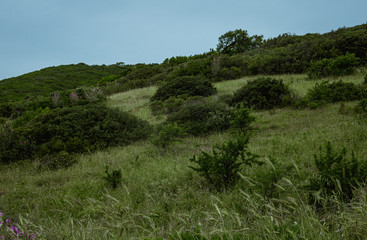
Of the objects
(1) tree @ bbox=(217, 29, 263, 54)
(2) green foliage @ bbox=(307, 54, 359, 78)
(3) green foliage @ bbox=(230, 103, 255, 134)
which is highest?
(1) tree @ bbox=(217, 29, 263, 54)

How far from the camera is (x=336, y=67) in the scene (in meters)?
12.9

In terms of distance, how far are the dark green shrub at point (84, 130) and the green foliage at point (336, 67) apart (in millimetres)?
10679

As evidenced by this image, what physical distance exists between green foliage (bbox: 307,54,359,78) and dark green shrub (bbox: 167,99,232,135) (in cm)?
780

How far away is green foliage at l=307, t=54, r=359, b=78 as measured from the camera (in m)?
12.6

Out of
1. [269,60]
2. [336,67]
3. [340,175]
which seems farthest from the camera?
[269,60]

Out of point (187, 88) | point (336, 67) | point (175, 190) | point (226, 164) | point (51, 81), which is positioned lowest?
point (175, 190)

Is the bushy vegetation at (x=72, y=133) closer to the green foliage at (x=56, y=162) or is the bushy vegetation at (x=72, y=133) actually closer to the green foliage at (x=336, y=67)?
the green foliage at (x=56, y=162)

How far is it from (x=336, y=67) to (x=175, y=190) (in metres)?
13.2

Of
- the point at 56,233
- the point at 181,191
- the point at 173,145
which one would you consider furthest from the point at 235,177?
the point at 173,145

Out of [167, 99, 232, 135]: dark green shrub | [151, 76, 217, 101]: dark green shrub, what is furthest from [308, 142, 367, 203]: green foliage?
[151, 76, 217, 101]: dark green shrub

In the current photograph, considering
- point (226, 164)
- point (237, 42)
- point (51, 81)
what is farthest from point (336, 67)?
point (51, 81)

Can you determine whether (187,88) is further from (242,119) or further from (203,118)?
(242,119)

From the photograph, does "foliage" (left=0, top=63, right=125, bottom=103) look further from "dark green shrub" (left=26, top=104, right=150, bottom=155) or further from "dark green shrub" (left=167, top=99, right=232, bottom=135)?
"dark green shrub" (left=167, top=99, right=232, bottom=135)

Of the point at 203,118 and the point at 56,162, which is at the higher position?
the point at 203,118
